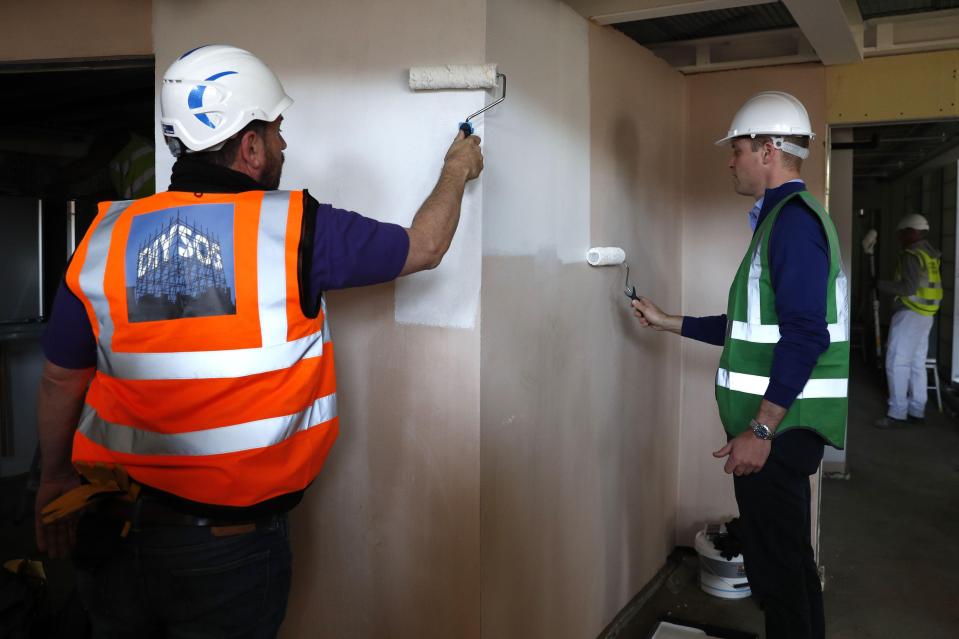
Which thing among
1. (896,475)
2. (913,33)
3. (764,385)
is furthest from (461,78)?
(896,475)

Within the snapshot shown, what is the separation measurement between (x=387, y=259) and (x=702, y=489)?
2381mm

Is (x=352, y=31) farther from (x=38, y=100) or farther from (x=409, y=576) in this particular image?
(x=38, y=100)

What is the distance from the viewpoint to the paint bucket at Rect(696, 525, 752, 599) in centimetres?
306

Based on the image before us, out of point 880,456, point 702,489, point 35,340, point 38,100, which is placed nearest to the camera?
point 702,489

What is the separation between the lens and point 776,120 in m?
2.14

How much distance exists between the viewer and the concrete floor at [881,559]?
294 centimetres

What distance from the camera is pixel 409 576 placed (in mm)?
1950

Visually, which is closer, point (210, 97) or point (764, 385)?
point (210, 97)

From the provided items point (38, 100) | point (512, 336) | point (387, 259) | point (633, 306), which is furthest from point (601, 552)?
point (38, 100)

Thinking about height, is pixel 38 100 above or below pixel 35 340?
above

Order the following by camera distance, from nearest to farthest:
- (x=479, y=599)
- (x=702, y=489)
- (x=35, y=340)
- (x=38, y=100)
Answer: (x=479, y=599), (x=702, y=489), (x=38, y=100), (x=35, y=340)

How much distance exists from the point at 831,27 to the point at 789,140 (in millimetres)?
597

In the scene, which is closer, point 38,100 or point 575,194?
point 575,194

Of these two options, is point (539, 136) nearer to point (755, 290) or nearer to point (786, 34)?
point (755, 290)
